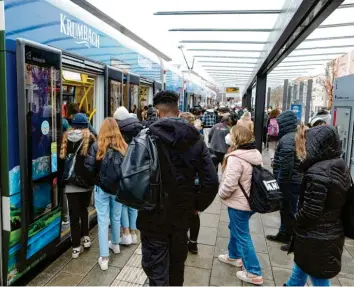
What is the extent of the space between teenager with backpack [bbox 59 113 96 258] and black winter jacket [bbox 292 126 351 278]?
81.0 inches

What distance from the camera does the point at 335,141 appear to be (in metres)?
2.20

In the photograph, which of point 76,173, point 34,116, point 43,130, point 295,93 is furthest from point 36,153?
point 295,93

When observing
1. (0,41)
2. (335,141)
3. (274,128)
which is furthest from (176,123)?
(274,128)

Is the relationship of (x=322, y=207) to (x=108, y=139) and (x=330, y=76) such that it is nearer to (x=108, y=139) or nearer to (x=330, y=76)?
(x=108, y=139)

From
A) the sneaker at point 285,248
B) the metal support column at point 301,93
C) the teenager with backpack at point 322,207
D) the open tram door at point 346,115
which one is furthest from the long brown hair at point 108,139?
the metal support column at point 301,93

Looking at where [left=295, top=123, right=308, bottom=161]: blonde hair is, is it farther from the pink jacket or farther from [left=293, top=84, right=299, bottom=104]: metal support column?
[left=293, top=84, right=299, bottom=104]: metal support column

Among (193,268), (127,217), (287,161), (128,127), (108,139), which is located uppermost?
(128,127)

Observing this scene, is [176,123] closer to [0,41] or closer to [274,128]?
[0,41]

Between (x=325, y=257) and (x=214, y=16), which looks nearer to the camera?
(x=325, y=257)

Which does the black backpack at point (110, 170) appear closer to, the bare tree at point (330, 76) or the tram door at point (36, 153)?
the tram door at point (36, 153)

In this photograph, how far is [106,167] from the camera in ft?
9.30

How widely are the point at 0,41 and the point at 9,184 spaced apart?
113cm

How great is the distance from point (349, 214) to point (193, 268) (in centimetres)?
167

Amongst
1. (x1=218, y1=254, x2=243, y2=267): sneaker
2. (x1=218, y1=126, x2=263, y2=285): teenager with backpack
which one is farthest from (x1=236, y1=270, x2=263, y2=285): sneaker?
(x1=218, y1=254, x2=243, y2=267): sneaker
